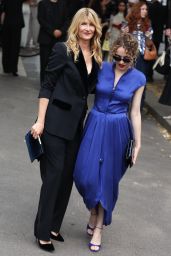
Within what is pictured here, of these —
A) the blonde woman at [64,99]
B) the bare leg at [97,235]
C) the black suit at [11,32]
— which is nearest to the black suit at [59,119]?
the blonde woman at [64,99]

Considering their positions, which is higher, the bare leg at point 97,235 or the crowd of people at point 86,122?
the crowd of people at point 86,122

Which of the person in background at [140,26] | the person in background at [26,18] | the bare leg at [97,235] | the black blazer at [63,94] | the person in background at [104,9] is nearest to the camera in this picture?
the black blazer at [63,94]

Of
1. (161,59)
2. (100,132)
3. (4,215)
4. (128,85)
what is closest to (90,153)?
(100,132)

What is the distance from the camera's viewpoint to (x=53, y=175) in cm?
480

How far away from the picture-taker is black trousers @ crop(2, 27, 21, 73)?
13.4 meters

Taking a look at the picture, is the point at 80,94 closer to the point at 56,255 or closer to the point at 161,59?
the point at 56,255

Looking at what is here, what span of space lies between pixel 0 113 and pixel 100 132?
531 cm

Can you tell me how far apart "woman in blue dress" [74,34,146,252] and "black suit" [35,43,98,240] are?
97 mm

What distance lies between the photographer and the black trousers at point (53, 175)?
4797 millimetres

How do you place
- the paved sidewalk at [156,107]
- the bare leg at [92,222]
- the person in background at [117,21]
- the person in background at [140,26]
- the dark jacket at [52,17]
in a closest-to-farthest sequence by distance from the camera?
the bare leg at [92,222]
the person in background at [140,26]
the paved sidewalk at [156,107]
the dark jacket at [52,17]
the person in background at [117,21]

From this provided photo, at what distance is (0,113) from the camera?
9.99 m

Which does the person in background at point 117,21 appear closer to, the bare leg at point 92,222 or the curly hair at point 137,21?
the curly hair at point 137,21

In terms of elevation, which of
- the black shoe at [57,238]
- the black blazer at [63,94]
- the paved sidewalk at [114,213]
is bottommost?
the paved sidewalk at [114,213]

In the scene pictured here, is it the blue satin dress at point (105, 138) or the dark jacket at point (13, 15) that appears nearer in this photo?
the blue satin dress at point (105, 138)
